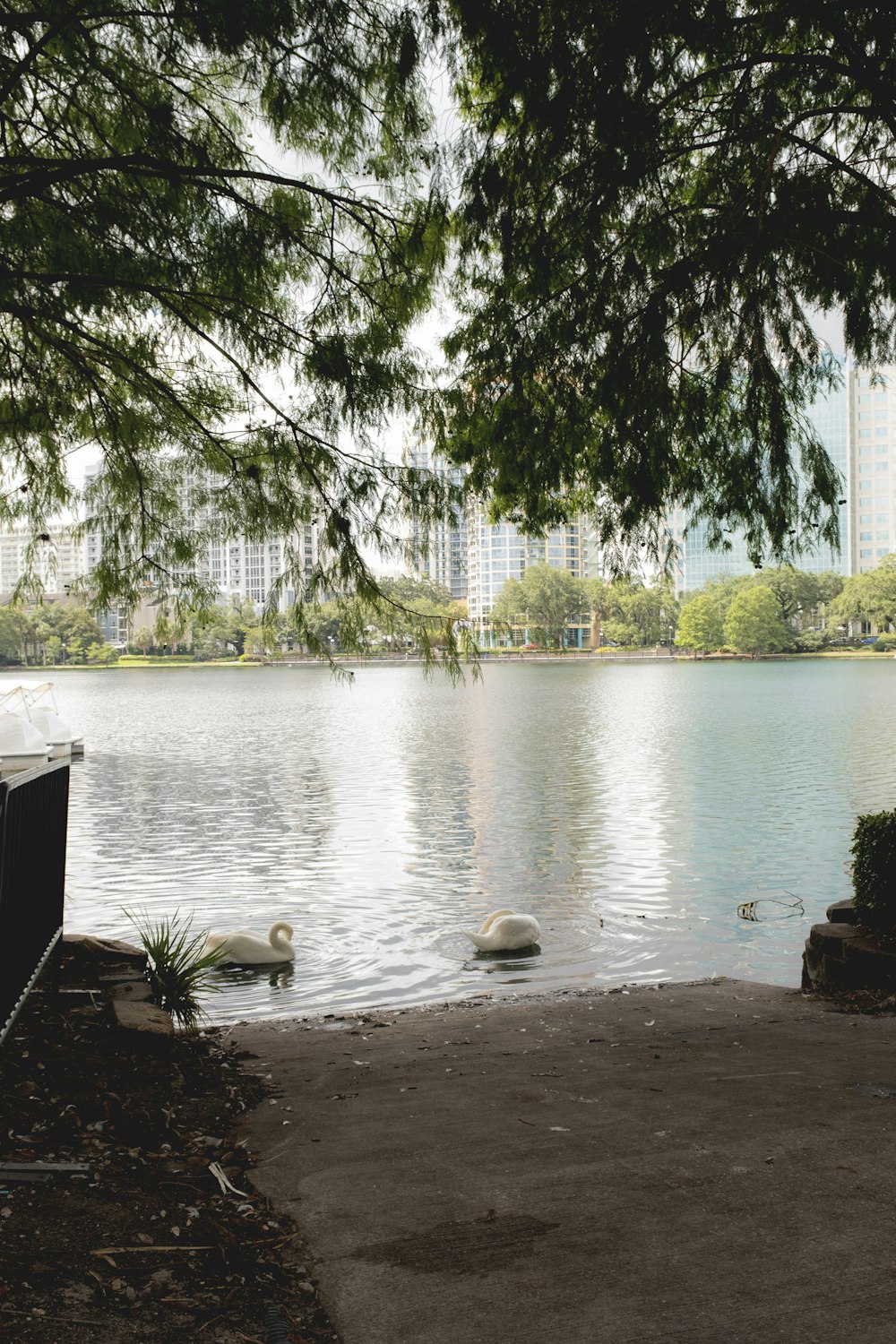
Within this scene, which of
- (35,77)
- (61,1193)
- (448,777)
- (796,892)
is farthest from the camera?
(448,777)

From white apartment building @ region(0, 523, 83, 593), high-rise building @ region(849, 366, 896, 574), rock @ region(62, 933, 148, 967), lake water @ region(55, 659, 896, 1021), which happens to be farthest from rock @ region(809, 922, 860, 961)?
high-rise building @ region(849, 366, 896, 574)

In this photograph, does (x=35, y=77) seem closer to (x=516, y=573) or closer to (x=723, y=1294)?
(x=723, y=1294)

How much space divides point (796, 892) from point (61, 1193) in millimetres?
11741

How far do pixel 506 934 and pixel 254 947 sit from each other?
7.96 feet

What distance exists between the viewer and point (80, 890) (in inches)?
569

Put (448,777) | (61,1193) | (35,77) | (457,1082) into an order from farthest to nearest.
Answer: (448,777)
(35,77)
(457,1082)
(61,1193)

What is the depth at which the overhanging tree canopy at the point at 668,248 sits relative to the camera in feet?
20.8

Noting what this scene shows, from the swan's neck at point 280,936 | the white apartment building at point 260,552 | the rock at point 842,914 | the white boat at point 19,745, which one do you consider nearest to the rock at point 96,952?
the white apartment building at point 260,552

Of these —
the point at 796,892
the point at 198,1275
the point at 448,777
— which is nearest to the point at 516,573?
the point at 448,777

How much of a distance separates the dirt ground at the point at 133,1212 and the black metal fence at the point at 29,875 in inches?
14.4

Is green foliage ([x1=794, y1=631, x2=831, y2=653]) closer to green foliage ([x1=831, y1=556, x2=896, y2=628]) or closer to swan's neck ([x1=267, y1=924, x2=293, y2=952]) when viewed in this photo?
green foliage ([x1=831, y1=556, x2=896, y2=628])

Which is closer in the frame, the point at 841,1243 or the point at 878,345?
the point at 841,1243

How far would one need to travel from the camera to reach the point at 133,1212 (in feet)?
11.6

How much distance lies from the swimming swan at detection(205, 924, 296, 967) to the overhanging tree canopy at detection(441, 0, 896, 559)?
4.82 m
